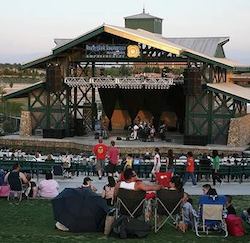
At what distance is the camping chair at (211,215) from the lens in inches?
399

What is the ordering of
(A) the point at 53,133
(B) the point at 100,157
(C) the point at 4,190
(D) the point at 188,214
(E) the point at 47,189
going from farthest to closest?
(A) the point at 53,133
(B) the point at 100,157
(E) the point at 47,189
(C) the point at 4,190
(D) the point at 188,214

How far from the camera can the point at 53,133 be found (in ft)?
103

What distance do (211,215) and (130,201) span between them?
1458 millimetres

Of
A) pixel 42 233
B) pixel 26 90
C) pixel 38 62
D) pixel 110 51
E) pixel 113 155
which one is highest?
pixel 110 51

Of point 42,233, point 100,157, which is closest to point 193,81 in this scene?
point 100,157

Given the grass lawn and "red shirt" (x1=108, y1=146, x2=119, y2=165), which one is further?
"red shirt" (x1=108, y1=146, x2=119, y2=165)

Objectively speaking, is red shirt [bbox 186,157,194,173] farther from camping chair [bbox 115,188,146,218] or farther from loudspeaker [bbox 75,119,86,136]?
loudspeaker [bbox 75,119,86,136]

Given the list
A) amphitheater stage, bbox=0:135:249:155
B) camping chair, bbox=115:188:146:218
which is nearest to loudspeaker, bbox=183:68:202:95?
amphitheater stage, bbox=0:135:249:155

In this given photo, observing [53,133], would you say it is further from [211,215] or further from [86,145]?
[211,215]

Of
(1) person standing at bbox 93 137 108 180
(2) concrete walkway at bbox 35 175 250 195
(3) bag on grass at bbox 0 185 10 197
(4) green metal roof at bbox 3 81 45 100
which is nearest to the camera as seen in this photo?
(3) bag on grass at bbox 0 185 10 197

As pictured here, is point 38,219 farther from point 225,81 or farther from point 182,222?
point 225,81

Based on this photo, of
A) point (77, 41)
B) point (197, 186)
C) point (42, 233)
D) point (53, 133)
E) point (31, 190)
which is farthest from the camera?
point (53, 133)

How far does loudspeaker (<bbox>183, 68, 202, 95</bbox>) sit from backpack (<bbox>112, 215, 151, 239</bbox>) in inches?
769

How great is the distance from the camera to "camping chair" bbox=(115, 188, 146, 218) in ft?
33.2
